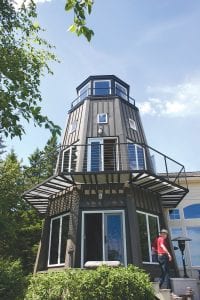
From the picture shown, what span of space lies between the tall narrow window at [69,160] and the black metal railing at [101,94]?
361cm

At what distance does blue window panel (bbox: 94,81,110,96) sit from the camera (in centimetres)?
1732

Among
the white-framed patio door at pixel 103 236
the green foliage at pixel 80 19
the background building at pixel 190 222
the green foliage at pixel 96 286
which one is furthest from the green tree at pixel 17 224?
the green foliage at pixel 80 19

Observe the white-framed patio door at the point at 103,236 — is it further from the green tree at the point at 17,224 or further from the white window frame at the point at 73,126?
the green tree at the point at 17,224

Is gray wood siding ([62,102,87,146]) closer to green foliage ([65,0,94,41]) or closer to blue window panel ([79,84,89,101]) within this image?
blue window panel ([79,84,89,101])

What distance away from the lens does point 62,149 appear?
15.0 meters

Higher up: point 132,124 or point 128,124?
Answer: point 132,124

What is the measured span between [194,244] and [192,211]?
1667mm

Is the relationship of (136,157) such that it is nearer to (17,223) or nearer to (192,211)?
(192,211)

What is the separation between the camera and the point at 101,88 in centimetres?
1759

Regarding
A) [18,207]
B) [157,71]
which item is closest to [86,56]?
[157,71]

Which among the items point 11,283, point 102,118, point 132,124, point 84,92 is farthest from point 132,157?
point 11,283

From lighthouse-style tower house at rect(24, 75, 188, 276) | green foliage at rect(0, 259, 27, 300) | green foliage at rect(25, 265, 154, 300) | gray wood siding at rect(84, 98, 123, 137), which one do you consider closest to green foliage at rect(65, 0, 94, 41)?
green foliage at rect(25, 265, 154, 300)

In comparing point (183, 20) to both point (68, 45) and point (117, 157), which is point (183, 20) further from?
point (117, 157)

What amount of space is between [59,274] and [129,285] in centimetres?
205
